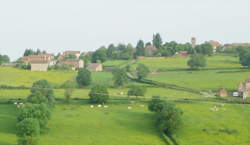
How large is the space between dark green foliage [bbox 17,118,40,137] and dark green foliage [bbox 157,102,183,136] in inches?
787

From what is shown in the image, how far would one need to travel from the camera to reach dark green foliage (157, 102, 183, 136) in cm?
4959

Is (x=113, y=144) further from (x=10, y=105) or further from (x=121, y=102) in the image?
(x=10, y=105)

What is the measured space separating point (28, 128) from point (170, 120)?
22.5 m

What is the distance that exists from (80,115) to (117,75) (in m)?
31.7

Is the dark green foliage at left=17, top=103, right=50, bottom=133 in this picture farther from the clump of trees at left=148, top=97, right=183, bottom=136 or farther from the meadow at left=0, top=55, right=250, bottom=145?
the clump of trees at left=148, top=97, right=183, bottom=136

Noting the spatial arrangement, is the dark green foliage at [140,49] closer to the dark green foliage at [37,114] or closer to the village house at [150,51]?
the village house at [150,51]

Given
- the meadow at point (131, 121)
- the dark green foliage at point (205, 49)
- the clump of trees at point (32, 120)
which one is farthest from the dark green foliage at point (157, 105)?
the dark green foliage at point (205, 49)

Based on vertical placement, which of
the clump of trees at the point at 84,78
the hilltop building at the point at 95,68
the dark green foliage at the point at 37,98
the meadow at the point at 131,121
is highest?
the hilltop building at the point at 95,68

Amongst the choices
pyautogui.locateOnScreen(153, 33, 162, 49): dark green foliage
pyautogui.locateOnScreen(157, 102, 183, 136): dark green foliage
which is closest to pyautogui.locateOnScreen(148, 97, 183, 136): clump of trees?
pyautogui.locateOnScreen(157, 102, 183, 136): dark green foliage

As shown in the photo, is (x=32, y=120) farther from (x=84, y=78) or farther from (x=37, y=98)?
(x=84, y=78)

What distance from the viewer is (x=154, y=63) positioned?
450ft

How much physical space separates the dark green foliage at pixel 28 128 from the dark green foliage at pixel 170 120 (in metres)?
20.0

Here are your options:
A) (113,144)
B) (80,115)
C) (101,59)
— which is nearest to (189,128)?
(113,144)

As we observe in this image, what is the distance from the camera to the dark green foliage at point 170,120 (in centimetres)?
4959
